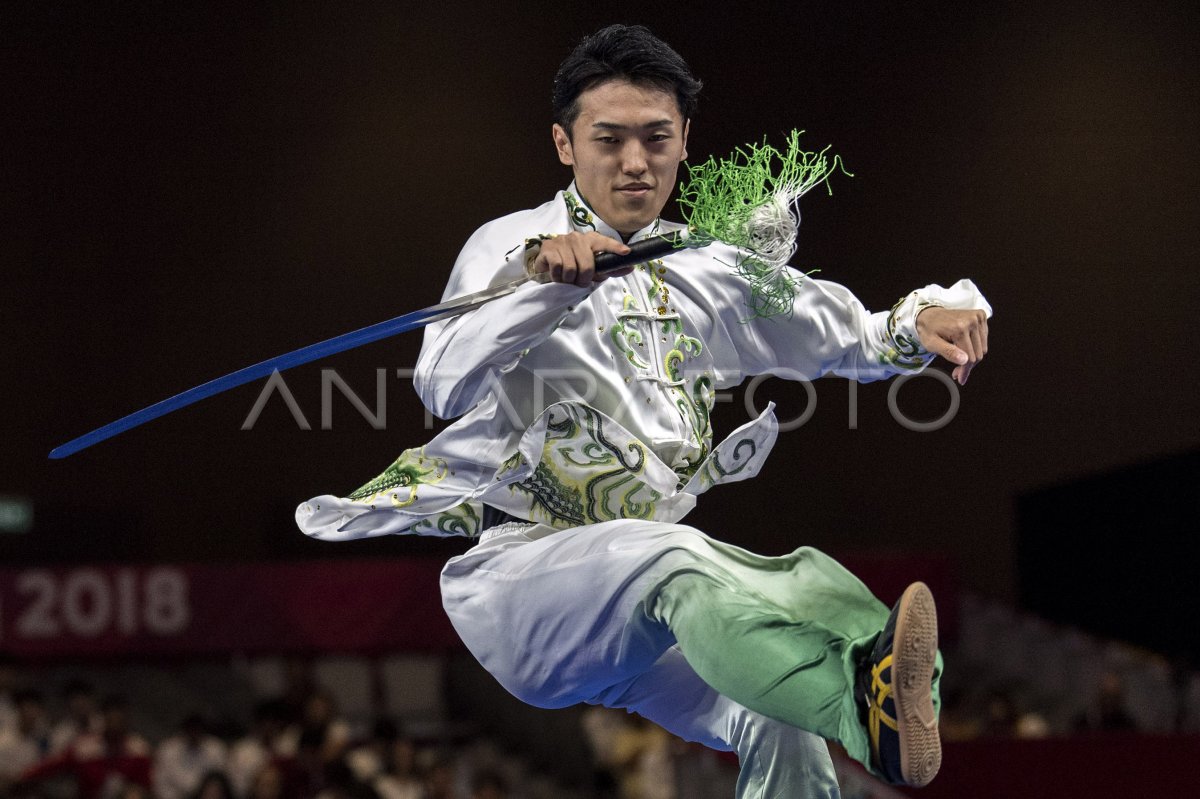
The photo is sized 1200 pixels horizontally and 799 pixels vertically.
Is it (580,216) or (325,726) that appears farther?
(325,726)

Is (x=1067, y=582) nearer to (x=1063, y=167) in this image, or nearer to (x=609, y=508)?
(x=1063, y=167)

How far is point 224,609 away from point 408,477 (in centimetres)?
412

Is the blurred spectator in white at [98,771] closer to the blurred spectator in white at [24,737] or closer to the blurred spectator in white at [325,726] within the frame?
the blurred spectator in white at [24,737]

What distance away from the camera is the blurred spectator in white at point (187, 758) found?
5.36 metres

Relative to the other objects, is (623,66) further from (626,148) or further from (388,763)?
(388,763)

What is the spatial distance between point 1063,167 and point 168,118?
358 cm

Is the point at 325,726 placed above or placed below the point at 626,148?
below

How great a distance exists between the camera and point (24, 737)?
5555 mm

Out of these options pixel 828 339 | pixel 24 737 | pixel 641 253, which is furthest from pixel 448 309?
pixel 24 737

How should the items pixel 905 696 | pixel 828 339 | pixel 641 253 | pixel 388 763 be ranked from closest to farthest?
pixel 905 696 < pixel 641 253 < pixel 828 339 < pixel 388 763

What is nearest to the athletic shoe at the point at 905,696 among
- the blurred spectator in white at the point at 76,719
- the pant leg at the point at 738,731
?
the pant leg at the point at 738,731

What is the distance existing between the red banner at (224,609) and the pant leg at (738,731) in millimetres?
3960

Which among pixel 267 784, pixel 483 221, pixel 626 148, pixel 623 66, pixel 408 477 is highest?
pixel 483 221

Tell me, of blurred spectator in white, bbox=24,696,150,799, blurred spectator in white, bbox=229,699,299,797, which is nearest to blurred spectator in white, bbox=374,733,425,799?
blurred spectator in white, bbox=229,699,299,797
